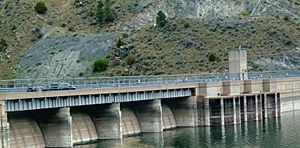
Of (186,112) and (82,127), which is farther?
(186,112)

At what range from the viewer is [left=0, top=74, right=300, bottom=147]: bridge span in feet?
224

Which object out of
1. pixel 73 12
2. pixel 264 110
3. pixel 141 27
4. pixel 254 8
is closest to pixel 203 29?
pixel 141 27

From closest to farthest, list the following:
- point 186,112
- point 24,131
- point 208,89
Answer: point 24,131, point 186,112, point 208,89

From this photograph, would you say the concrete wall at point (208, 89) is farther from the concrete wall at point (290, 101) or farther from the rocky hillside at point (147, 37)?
the rocky hillside at point (147, 37)

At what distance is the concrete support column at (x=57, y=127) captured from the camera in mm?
70625

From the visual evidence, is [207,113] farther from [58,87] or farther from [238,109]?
[58,87]

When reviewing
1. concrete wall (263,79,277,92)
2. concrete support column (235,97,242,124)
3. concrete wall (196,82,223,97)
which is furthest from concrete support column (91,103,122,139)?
concrete wall (263,79,277,92)

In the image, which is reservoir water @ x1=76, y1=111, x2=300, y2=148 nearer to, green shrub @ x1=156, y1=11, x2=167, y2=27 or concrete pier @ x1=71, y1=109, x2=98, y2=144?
concrete pier @ x1=71, y1=109, x2=98, y2=144

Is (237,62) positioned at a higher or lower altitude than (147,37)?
lower

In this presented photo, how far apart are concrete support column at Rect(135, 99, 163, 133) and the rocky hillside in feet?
186

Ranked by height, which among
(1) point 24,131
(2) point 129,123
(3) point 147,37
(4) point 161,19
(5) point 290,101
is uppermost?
(4) point 161,19

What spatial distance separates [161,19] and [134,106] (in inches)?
3138

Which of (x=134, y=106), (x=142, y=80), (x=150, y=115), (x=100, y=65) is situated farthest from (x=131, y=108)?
(x=100, y=65)

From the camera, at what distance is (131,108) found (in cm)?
8850
